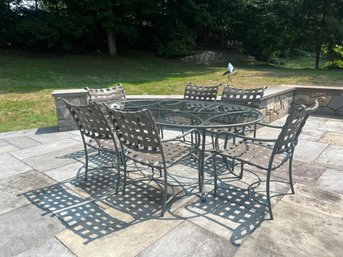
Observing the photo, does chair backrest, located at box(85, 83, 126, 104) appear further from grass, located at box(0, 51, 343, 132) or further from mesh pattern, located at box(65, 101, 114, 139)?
grass, located at box(0, 51, 343, 132)

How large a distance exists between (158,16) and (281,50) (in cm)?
788

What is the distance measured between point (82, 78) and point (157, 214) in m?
8.96

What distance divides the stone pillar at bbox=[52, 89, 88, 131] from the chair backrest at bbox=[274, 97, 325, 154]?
342 centimetres

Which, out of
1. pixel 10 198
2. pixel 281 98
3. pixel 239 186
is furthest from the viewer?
pixel 281 98

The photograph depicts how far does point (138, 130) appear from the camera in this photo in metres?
2.14

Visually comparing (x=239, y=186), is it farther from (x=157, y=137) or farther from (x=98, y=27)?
(x=98, y=27)

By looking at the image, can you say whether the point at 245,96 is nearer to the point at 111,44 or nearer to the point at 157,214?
the point at 157,214

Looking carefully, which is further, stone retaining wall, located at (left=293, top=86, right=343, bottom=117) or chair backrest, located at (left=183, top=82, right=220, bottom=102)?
stone retaining wall, located at (left=293, top=86, right=343, bottom=117)

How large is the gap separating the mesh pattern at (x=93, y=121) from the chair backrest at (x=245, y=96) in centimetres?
180

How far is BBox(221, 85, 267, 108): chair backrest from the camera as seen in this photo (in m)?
3.54

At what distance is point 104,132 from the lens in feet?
8.41

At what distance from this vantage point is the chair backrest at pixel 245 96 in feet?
11.6

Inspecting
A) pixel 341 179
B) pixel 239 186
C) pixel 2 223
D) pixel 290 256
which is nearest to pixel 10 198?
pixel 2 223

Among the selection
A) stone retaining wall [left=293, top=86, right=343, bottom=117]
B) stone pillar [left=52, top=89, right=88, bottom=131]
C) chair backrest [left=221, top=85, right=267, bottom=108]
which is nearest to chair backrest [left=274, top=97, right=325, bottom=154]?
chair backrest [left=221, top=85, right=267, bottom=108]
